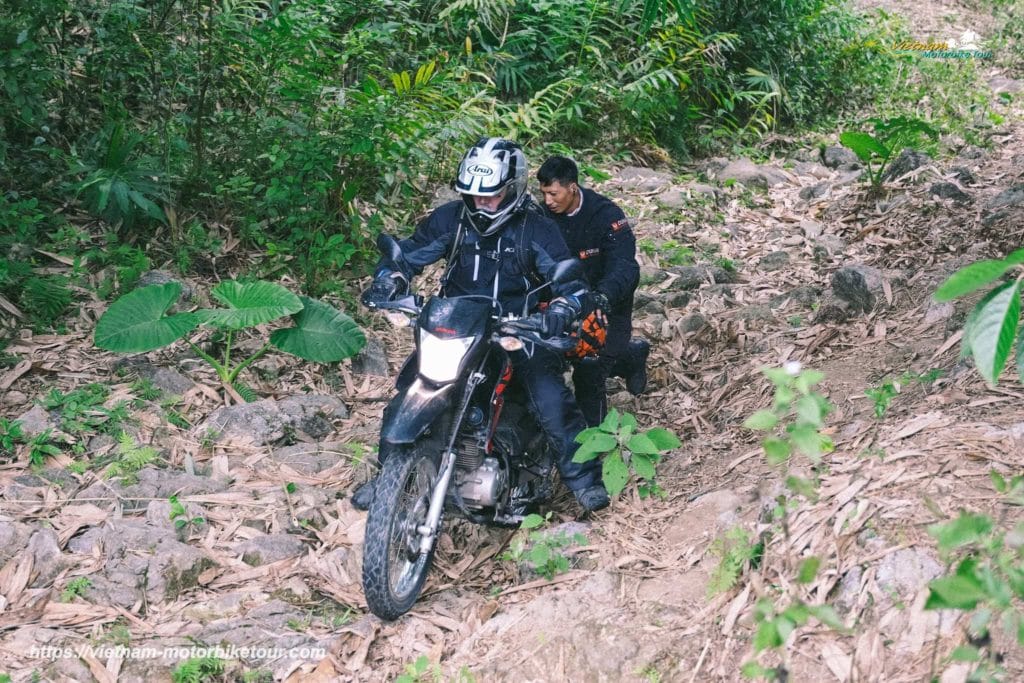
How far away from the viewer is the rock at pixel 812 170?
10.3m

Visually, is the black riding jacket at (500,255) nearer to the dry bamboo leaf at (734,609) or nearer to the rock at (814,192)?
the dry bamboo leaf at (734,609)

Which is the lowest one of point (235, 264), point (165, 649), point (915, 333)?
point (235, 264)

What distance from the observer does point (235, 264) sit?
705 cm

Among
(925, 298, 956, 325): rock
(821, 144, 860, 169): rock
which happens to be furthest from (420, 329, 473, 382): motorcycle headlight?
(821, 144, 860, 169): rock

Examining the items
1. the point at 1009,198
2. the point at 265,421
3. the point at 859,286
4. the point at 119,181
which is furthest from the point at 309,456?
the point at 1009,198

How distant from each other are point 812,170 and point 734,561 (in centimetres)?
786

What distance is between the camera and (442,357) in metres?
3.95

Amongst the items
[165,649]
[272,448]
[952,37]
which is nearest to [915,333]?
[272,448]

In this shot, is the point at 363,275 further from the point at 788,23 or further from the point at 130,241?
the point at 788,23

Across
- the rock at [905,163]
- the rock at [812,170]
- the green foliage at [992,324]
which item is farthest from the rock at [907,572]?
the rock at [812,170]

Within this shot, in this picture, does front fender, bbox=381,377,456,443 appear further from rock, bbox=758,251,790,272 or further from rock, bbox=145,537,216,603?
rock, bbox=758,251,790,272

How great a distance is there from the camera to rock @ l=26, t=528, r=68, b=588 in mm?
4109

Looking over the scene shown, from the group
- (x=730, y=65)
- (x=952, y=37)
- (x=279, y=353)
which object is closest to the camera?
(x=279, y=353)

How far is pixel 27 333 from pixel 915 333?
543 centimetres
